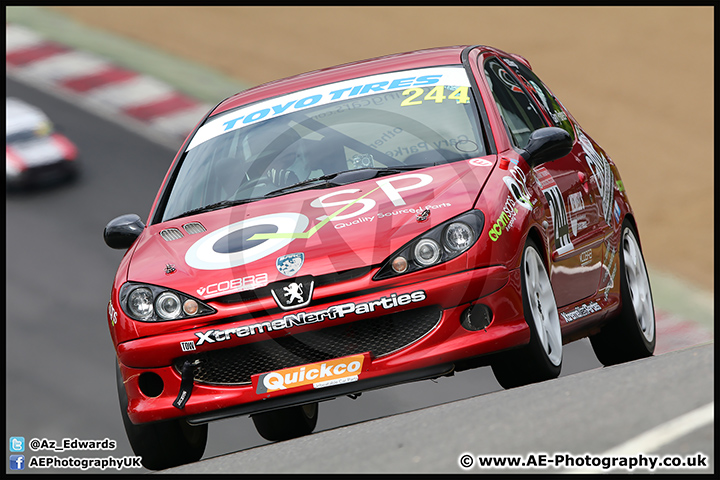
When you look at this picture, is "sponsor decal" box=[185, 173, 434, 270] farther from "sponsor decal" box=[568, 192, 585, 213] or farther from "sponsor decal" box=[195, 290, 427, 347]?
"sponsor decal" box=[568, 192, 585, 213]

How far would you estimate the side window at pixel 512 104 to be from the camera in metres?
5.88

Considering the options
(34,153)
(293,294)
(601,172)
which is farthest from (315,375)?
(34,153)

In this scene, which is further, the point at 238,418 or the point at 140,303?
the point at 238,418

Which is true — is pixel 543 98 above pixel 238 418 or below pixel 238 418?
above

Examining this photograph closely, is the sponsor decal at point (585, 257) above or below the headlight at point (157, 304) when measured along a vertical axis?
below

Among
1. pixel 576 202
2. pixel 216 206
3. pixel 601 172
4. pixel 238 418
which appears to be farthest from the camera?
pixel 238 418

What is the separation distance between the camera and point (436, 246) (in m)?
4.73

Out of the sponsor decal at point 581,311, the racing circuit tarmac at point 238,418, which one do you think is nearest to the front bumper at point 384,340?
the racing circuit tarmac at point 238,418

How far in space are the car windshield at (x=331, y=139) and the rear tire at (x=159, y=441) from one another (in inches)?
41.7

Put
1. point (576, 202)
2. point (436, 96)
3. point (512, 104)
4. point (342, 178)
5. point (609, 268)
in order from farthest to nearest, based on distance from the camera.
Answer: point (609, 268) → point (512, 104) → point (576, 202) → point (436, 96) → point (342, 178)

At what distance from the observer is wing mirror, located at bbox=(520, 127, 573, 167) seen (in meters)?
5.45

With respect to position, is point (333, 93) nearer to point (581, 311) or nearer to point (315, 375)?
point (581, 311)

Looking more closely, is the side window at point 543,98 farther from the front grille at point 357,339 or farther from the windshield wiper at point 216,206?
the front grille at point 357,339

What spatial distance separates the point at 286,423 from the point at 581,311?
211 cm
